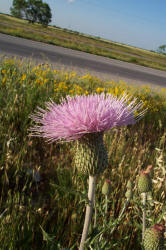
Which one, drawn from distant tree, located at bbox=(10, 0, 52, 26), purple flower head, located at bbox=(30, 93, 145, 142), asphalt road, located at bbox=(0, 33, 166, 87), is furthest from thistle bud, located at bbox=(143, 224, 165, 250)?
distant tree, located at bbox=(10, 0, 52, 26)

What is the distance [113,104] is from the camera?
1.37 m

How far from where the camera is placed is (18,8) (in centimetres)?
5988

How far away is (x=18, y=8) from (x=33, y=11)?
193 inches

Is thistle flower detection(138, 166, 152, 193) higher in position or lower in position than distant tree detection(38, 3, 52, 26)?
lower

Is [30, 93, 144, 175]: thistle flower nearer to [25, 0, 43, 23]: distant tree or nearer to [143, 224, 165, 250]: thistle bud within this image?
[143, 224, 165, 250]: thistle bud

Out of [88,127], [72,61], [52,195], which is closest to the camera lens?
[88,127]

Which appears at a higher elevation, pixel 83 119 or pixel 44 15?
pixel 44 15

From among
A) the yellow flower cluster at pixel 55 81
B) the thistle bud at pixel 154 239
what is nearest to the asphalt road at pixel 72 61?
the yellow flower cluster at pixel 55 81

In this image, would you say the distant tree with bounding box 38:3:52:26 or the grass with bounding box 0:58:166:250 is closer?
the grass with bounding box 0:58:166:250

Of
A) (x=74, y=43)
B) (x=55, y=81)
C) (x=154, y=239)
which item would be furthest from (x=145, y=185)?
(x=74, y=43)

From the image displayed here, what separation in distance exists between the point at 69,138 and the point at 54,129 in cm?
9

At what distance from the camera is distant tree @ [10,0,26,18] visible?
5875cm

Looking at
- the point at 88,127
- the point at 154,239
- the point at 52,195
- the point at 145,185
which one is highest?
the point at 88,127

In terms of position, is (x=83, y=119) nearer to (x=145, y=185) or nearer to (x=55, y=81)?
(x=145, y=185)
